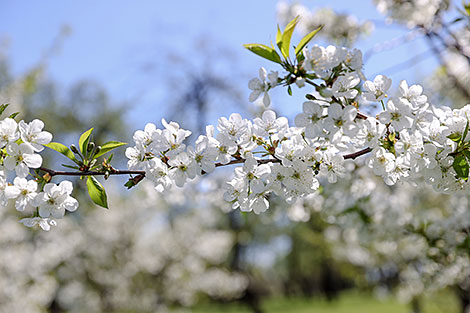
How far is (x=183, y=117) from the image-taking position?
874 cm

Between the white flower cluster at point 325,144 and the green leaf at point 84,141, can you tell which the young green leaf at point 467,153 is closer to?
the white flower cluster at point 325,144

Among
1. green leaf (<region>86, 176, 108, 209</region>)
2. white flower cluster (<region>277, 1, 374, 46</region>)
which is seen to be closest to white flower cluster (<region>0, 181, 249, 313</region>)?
white flower cluster (<region>277, 1, 374, 46</region>)

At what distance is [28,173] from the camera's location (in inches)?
40.4

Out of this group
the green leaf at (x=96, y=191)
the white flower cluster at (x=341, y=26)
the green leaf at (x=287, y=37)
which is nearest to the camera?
the green leaf at (x=287, y=37)

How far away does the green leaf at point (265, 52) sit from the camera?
100 centimetres

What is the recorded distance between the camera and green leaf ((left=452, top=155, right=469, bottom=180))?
1.03m

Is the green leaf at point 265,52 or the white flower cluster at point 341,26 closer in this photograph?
the green leaf at point 265,52

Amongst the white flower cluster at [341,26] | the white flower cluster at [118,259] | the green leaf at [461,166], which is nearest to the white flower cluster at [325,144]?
the green leaf at [461,166]

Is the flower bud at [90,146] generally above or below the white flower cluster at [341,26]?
below

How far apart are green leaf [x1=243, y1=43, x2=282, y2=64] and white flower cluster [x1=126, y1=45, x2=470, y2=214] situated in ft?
0.14

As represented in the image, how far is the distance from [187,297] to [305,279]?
62.6 feet

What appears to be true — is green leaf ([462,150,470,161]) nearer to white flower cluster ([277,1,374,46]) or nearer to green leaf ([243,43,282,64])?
green leaf ([243,43,282,64])

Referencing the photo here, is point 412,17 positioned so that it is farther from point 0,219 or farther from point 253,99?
point 0,219

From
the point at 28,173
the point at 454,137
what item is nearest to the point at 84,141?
the point at 28,173
